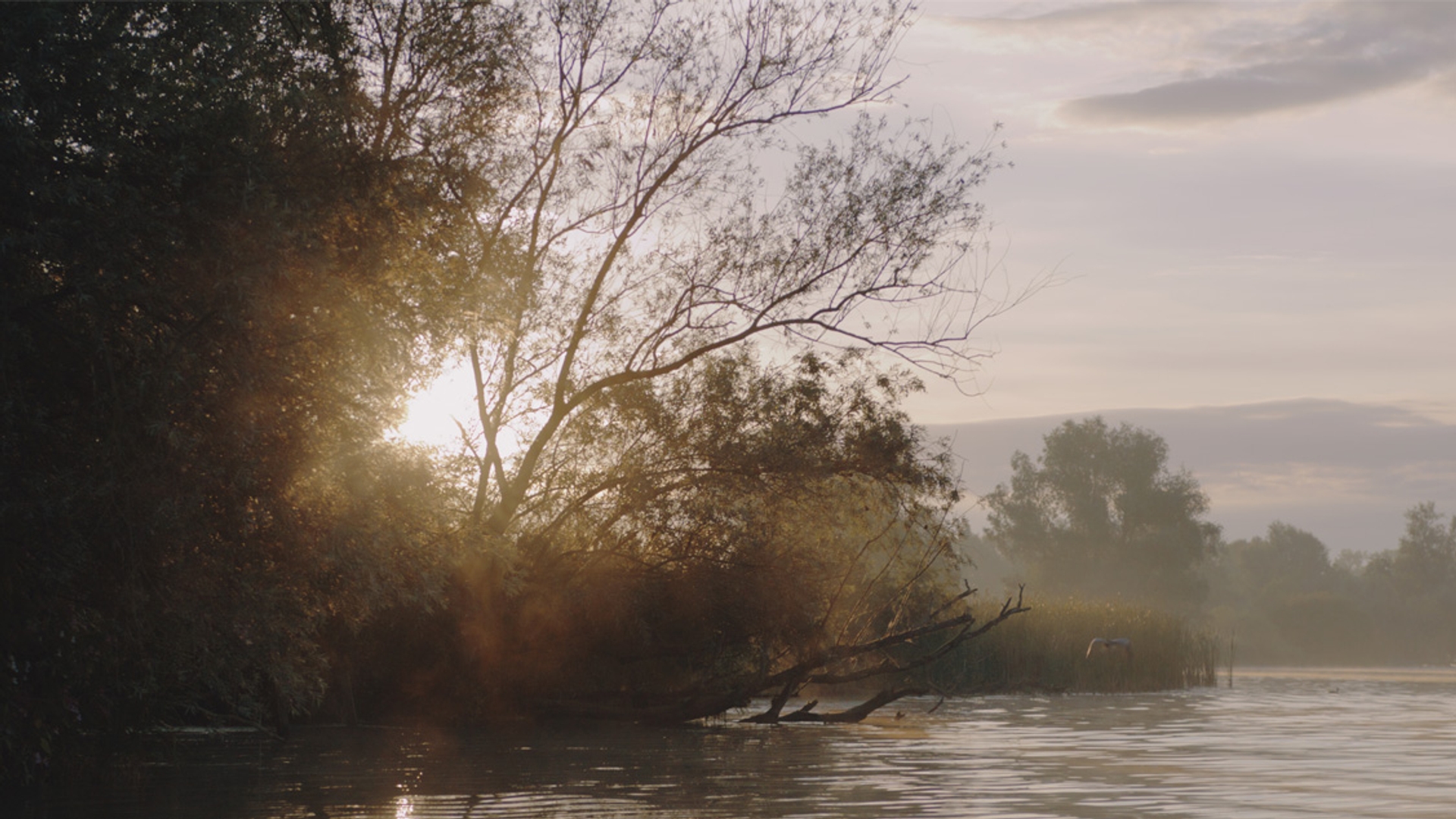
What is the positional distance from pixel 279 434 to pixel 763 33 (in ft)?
47.0

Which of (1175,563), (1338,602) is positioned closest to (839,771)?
(1338,602)

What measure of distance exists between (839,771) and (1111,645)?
22.9 m

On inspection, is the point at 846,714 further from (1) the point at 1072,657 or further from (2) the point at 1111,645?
(2) the point at 1111,645

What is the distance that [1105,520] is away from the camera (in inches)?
3873

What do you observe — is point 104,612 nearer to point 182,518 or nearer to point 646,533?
point 182,518

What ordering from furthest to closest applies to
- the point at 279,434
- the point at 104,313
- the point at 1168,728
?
the point at 1168,728, the point at 279,434, the point at 104,313

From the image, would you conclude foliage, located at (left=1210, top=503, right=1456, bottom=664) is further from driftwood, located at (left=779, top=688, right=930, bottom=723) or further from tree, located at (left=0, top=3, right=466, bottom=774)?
tree, located at (left=0, top=3, right=466, bottom=774)

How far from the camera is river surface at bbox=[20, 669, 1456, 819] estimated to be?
12812mm

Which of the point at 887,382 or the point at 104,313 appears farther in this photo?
the point at 887,382

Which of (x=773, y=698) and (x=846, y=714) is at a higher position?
(x=773, y=698)

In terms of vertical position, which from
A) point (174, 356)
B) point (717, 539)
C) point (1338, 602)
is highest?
point (174, 356)

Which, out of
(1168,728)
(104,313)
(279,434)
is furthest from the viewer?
(1168,728)

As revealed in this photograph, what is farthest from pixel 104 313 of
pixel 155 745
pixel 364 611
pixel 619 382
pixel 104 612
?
pixel 619 382

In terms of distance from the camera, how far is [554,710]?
25.1 meters
